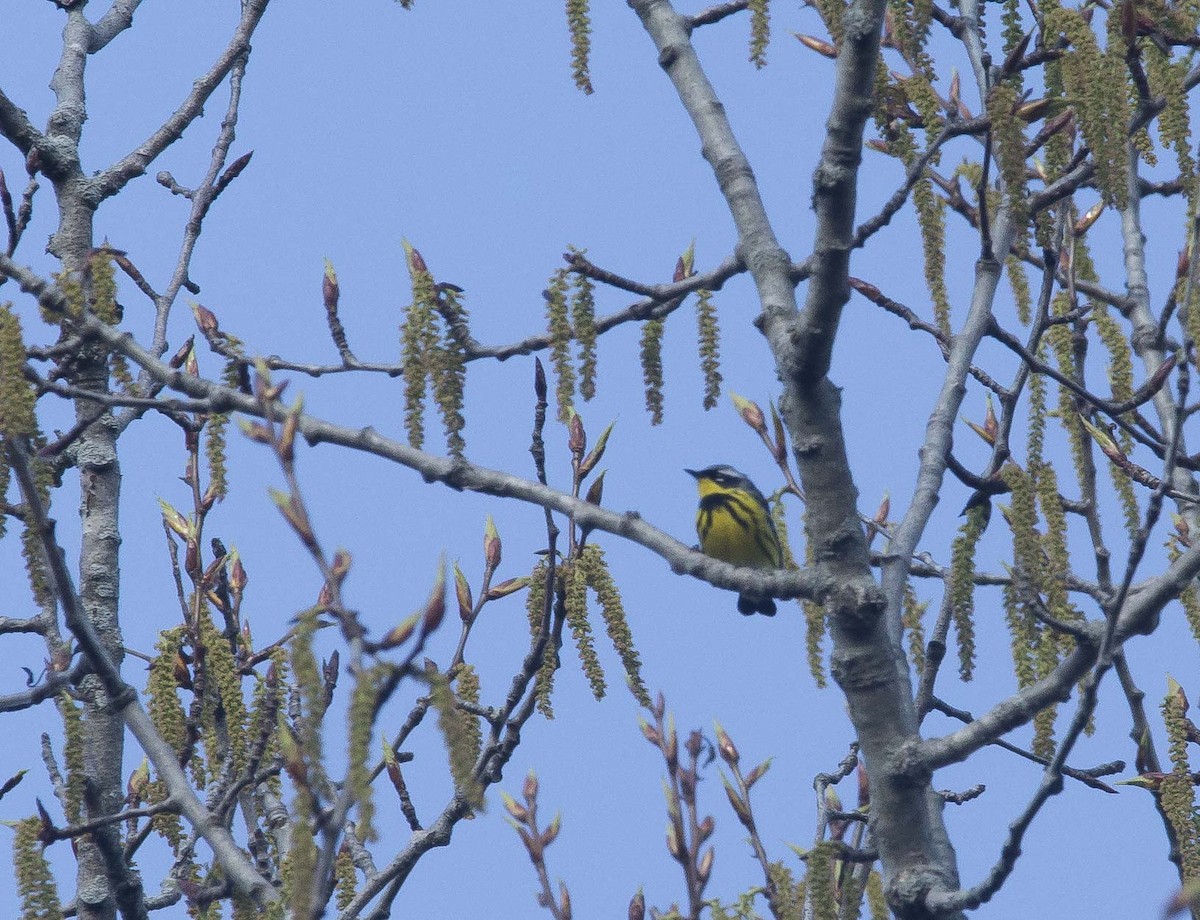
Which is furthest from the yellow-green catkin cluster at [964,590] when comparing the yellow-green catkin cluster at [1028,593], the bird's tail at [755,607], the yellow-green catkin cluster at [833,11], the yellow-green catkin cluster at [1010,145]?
the bird's tail at [755,607]

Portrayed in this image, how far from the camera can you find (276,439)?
2.28 m

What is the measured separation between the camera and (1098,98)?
356 centimetres

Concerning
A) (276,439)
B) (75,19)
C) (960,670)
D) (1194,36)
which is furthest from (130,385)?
(1194,36)

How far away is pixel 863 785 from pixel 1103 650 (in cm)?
207

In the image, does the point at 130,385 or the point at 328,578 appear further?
the point at 130,385

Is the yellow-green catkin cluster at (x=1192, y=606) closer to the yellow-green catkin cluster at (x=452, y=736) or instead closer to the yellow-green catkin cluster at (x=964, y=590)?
the yellow-green catkin cluster at (x=964, y=590)

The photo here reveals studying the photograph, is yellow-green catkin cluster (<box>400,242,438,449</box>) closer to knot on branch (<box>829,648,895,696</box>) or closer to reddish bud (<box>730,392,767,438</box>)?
knot on branch (<box>829,648,895,696</box>)

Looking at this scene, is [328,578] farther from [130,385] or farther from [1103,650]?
[130,385]

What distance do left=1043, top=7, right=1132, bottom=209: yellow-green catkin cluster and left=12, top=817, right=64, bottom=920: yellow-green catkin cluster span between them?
279 cm

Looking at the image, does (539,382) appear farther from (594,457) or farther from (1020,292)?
(1020,292)

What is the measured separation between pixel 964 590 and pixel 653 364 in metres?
0.91

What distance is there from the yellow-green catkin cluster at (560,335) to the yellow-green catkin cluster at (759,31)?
0.67 m

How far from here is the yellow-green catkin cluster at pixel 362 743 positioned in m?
1.91

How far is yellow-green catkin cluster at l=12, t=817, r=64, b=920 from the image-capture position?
10.1 ft
